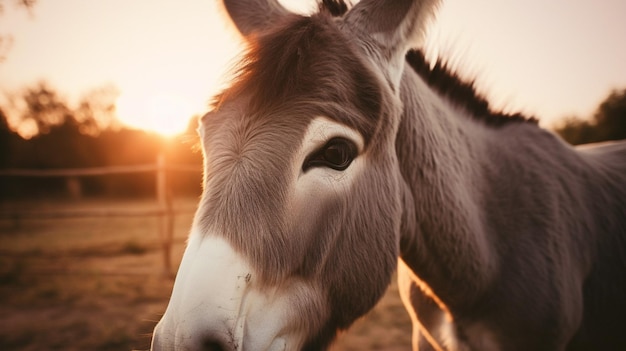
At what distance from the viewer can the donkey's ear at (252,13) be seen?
205 centimetres

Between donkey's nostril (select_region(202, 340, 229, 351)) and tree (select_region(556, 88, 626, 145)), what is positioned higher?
donkey's nostril (select_region(202, 340, 229, 351))

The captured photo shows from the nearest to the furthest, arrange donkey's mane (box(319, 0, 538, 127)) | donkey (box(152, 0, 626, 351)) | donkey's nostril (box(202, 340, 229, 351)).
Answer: donkey's nostril (box(202, 340, 229, 351)), donkey (box(152, 0, 626, 351)), donkey's mane (box(319, 0, 538, 127))

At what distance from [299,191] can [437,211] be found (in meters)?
0.85

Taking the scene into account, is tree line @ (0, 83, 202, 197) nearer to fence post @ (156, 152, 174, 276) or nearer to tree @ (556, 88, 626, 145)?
fence post @ (156, 152, 174, 276)

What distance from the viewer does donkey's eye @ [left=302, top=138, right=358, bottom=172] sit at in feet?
4.56

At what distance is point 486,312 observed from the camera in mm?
2000

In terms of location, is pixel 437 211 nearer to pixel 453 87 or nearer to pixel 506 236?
pixel 506 236

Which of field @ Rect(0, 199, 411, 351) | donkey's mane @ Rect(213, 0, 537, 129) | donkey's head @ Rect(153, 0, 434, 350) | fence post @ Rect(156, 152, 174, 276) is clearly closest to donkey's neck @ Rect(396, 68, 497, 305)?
donkey's head @ Rect(153, 0, 434, 350)

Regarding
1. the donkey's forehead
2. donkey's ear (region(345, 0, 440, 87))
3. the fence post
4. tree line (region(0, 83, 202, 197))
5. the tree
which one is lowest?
tree line (region(0, 83, 202, 197))

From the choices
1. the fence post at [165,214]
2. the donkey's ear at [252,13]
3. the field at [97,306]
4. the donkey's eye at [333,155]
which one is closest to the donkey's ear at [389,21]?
the donkey's eye at [333,155]

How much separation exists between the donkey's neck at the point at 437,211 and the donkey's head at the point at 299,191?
180 mm

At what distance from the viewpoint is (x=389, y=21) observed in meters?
1.64

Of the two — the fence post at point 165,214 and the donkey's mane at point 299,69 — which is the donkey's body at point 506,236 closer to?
the donkey's mane at point 299,69

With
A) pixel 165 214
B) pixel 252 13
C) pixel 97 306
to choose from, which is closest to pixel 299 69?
pixel 252 13
